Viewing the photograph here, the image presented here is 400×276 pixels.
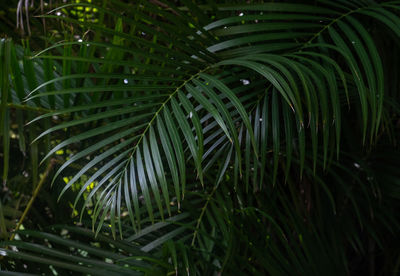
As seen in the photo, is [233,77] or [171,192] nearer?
[233,77]

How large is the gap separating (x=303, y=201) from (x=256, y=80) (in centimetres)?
38

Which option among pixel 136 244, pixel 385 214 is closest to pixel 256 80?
pixel 136 244

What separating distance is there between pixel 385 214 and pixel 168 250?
20.8 inches

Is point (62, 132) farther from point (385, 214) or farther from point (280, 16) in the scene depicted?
point (385, 214)

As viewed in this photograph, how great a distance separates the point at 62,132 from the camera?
0.97 meters

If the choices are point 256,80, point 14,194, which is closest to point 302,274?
point 256,80

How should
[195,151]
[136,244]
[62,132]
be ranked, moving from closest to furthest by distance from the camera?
[195,151] < [136,244] < [62,132]

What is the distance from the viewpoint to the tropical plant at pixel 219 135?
64cm

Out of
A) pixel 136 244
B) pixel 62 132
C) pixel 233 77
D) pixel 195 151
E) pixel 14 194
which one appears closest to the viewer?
pixel 195 151

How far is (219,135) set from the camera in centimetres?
89

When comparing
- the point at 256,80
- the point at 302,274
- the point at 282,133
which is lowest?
the point at 302,274

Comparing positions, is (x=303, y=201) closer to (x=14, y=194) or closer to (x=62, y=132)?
(x=62, y=132)

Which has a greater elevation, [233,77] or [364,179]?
[233,77]

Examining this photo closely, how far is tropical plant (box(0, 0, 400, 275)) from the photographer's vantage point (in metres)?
0.64
